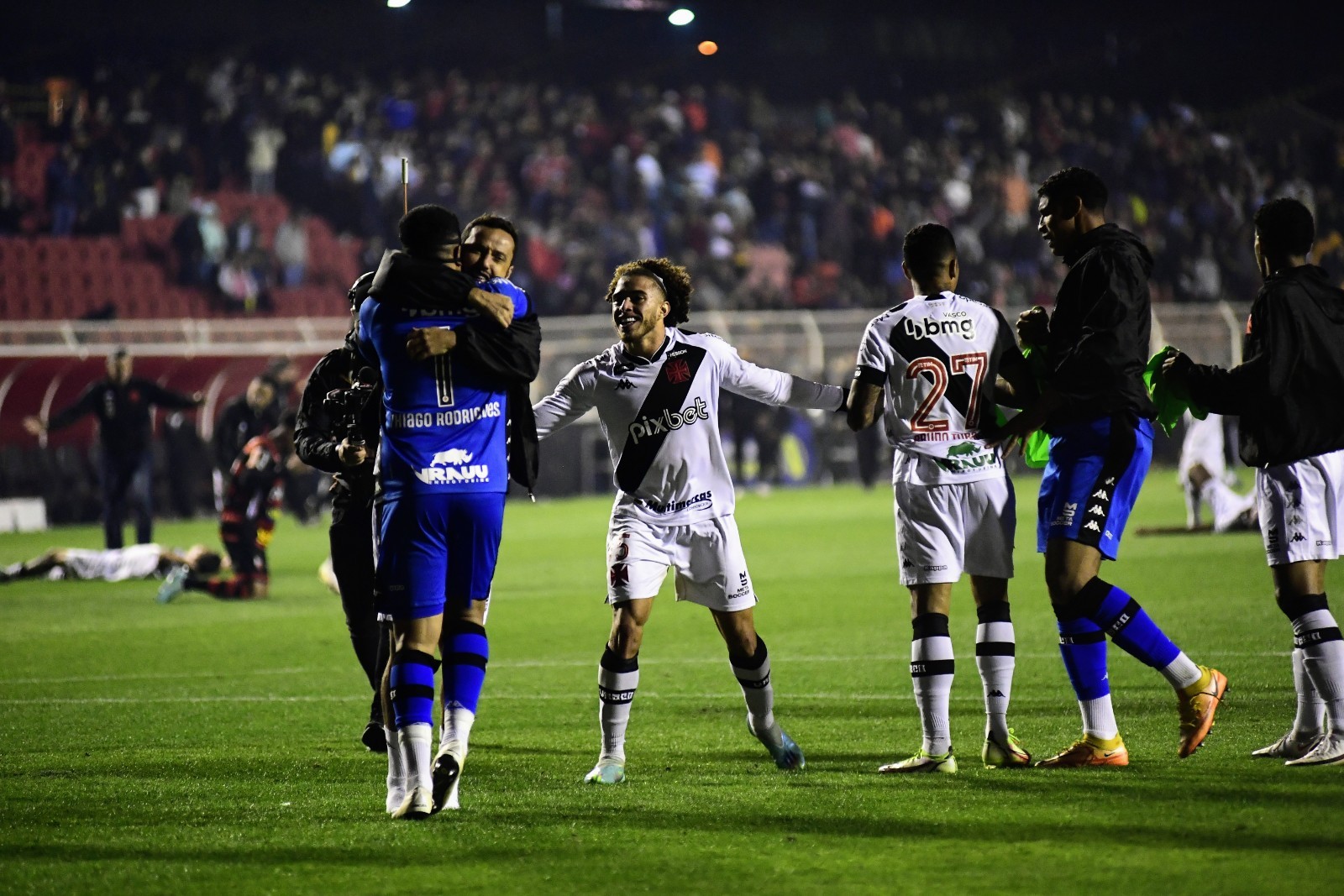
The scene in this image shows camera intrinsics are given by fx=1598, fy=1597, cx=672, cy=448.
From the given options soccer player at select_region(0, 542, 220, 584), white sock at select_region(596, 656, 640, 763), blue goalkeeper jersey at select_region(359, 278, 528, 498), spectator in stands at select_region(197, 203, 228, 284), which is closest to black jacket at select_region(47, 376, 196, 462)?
soccer player at select_region(0, 542, 220, 584)

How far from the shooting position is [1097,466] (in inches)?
220

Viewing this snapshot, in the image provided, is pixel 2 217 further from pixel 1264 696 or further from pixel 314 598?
pixel 1264 696

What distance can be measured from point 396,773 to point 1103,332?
2.82 metres

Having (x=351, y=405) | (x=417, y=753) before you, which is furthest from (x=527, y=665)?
(x=417, y=753)

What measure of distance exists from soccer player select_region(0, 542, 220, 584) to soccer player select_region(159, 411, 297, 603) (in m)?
1.50

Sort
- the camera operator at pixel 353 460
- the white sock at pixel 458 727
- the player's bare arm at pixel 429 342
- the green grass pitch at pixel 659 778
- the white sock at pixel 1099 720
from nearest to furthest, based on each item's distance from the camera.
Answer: the green grass pitch at pixel 659 778 < the player's bare arm at pixel 429 342 < the white sock at pixel 458 727 < the white sock at pixel 1099 720 < the camera operator at pixel 353 460

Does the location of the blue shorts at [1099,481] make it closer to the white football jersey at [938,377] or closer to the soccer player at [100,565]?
the white football jersey at [938,377]

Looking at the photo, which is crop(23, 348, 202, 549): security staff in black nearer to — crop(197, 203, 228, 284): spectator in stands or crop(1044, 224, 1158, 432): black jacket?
crop(197, 203, 228, 284): spectator in stands

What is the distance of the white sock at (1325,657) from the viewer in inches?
219

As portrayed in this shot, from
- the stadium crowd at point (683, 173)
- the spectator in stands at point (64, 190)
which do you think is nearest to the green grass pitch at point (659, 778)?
the spectator in stands at point (64, 190)

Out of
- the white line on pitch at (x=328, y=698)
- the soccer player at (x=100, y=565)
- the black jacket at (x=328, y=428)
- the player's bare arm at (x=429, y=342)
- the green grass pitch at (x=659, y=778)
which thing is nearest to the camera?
the green grass pitch at (x=659, y=778)

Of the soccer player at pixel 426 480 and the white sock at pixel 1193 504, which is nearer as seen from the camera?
the soccer player at pixel 426 480

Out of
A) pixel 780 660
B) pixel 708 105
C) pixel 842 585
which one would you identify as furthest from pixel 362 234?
pixel 780 660

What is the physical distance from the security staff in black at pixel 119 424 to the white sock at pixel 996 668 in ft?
43.8
